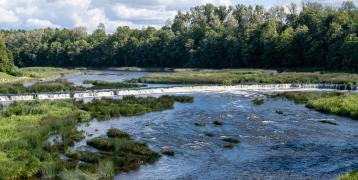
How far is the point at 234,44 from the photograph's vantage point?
139 metres

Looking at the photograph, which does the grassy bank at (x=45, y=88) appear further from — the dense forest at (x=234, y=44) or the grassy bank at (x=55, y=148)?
the dense forest at (x=234, y=44)

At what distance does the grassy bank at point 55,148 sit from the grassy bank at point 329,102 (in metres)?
22.9

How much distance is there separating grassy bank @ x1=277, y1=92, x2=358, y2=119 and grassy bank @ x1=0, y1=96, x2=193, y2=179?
22.9 metres

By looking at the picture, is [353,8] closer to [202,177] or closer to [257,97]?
[257,97]

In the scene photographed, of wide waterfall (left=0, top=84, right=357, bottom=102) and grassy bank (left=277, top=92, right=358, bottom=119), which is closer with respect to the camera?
grassy bank (left=277, top=92, right=358, bottom=119)

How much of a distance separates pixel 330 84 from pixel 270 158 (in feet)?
153

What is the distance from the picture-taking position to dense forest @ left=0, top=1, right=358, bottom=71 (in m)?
115

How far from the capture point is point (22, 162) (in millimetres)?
29172

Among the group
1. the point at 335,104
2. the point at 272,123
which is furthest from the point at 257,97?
the point at 272,123

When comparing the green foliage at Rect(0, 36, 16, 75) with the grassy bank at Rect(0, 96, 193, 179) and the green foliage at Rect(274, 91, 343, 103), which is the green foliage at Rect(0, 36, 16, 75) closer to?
the grassy bank at Rect(0, 96, 193, 179)

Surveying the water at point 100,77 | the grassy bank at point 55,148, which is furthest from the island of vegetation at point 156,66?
the water at point 100,77

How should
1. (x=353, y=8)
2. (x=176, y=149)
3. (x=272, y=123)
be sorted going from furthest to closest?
(x=353, y=8) < (x=272, y=123) < (x=176, y=149)

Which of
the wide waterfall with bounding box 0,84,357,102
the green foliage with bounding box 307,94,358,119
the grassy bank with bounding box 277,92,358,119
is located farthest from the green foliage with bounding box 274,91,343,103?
the wide waterfall with bounding box 0,84,357,102

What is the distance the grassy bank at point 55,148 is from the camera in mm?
28391
